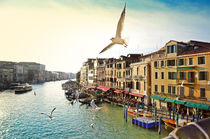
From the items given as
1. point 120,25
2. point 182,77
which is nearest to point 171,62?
point 182,77

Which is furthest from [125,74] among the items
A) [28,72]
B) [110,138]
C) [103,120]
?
[28,72]

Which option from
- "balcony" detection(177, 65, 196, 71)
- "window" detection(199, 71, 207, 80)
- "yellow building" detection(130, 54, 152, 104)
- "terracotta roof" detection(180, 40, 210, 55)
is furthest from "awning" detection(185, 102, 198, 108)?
"yellow building" detection(130, 54, 152, 104)

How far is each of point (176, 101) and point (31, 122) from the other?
23.6 meters

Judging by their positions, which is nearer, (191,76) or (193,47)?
(191,76)

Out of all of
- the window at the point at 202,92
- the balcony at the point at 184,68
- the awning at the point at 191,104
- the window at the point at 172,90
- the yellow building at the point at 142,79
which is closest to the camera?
the window at the point at 202,92

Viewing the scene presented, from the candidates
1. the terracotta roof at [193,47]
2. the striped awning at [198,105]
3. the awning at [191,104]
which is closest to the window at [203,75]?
the terracotta roof at [193,47]

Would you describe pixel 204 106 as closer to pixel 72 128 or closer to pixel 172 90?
pixel 172 90

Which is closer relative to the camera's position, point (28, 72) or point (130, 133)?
point (130, 133)

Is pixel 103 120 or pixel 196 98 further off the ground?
pixel 196 98

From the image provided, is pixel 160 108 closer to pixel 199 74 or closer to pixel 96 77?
pixel 199 74

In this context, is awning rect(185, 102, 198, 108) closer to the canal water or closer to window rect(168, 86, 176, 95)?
window rect(168, 86, 176, 95)

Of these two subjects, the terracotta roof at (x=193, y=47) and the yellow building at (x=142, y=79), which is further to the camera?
the yellow building at (x=142, y=79)

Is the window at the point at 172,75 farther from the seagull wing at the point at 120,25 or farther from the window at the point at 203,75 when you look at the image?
the seagull wing at the point at 120,25

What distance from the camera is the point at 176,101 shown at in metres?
23.9
